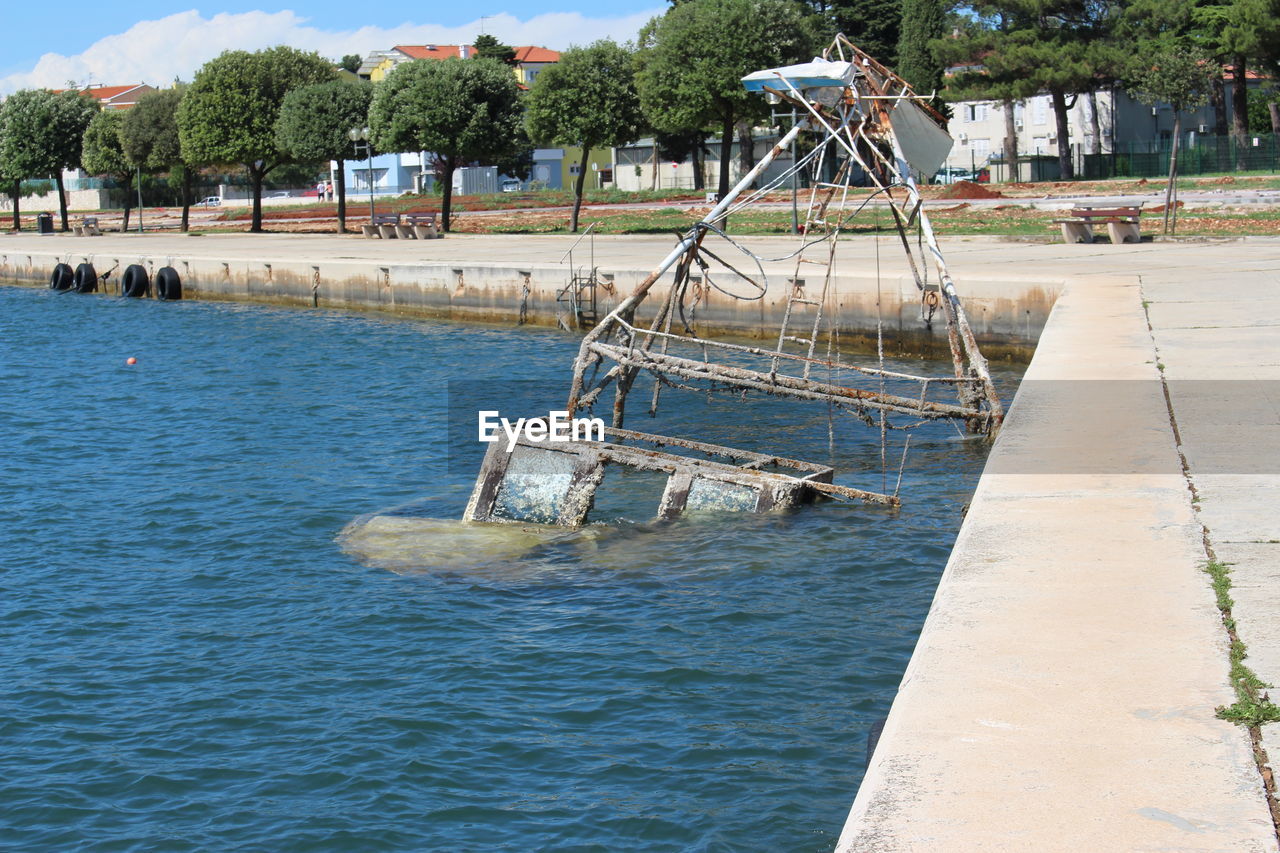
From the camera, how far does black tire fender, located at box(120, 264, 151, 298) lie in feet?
125

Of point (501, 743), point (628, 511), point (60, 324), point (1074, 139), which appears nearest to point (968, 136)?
point (1074, 139)

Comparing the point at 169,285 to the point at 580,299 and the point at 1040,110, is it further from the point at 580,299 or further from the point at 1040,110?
the point at 1040,110

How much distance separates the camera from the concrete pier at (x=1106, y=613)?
4320 mm

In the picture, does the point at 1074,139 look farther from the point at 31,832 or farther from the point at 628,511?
the point at 31,832

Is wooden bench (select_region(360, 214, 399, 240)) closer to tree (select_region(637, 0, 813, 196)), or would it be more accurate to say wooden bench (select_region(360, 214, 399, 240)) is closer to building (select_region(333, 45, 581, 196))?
tree (select_region(637, 0, 813, 196))

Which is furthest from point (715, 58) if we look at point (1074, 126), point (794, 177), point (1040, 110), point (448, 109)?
point (1040, 110)

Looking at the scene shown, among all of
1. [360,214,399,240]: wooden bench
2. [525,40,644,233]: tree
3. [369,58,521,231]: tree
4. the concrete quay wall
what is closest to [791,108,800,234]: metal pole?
the concrete quay wall

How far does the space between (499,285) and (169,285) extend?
13.2 meters

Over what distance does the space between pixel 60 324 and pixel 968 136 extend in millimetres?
57453

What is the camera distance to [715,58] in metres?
42.2

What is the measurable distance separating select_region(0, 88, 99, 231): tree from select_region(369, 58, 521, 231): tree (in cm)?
2548

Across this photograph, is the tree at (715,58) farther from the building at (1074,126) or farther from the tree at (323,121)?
the building at (1074,126)

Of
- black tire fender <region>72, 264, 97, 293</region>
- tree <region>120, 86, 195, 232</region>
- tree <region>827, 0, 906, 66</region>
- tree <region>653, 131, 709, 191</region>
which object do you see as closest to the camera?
black tire fender <region>72, 264, 97, 293</region>

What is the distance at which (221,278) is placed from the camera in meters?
35.8
